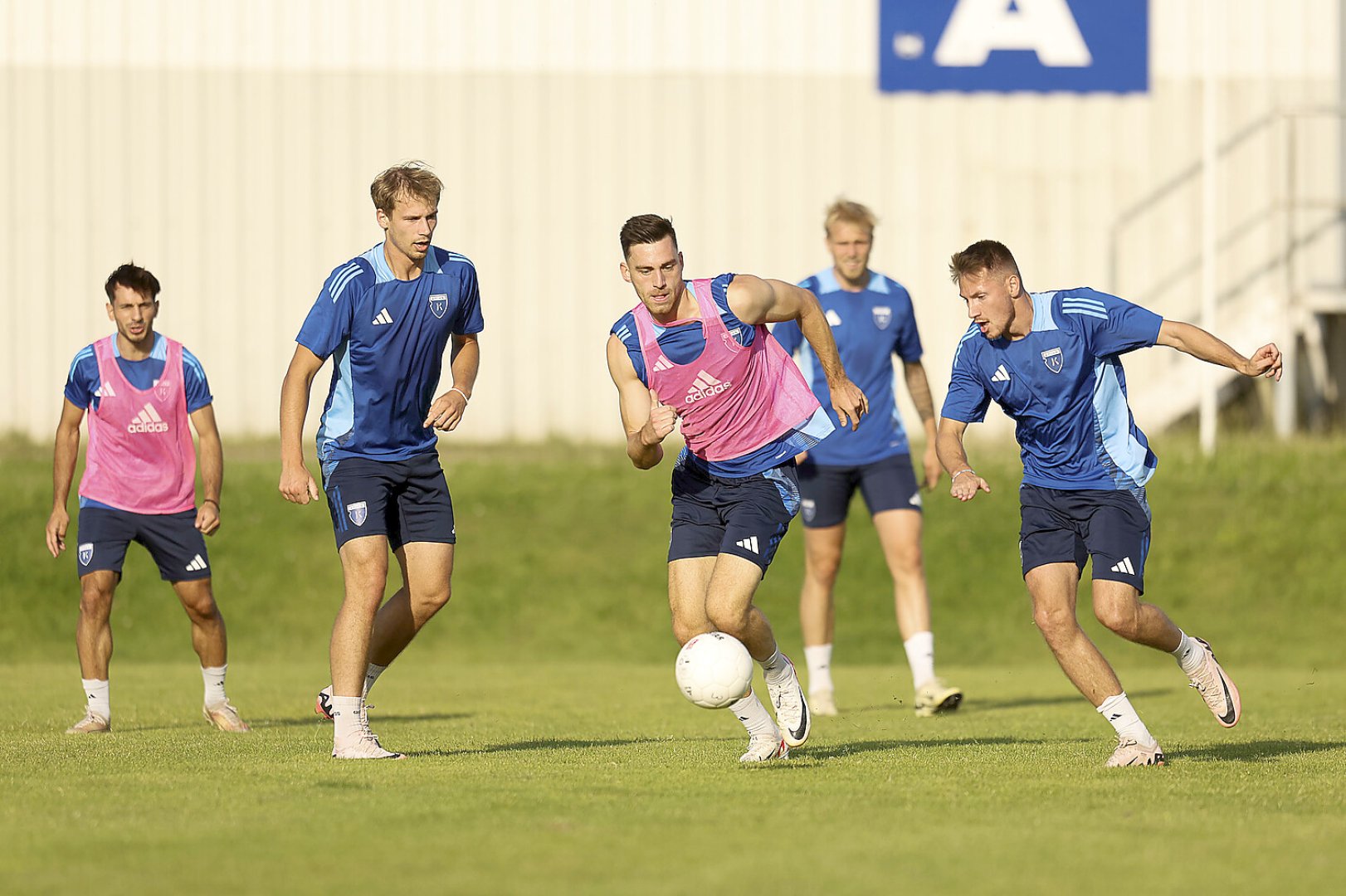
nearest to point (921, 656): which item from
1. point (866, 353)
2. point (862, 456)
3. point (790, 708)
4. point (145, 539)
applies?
point (862, 456)

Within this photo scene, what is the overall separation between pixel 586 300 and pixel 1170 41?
708 centimetres

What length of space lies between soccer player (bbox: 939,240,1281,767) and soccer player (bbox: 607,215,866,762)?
0.64 metres

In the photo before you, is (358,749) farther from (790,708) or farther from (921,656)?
(921,656)

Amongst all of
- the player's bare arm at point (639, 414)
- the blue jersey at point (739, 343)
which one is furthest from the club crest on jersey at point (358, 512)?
the blue jersey at point (739, 343)

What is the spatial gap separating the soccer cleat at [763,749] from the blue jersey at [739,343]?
1.12m

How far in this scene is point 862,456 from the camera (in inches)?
437

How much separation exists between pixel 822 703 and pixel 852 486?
1.33 meters

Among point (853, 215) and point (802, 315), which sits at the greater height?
point (853, 215)

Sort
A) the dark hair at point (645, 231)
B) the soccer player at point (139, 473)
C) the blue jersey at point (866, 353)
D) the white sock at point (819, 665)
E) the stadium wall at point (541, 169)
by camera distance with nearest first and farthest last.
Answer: the dark hair at point (645, 231)
the soccer player at point (139, 473)
the white sock at point (819, 665)
the blue jersey at point (866, 353)
the stadium wall at point (541, 169)

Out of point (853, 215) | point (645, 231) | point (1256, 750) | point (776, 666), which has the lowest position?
point (1256, 750)

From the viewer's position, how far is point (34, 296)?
66.9ft

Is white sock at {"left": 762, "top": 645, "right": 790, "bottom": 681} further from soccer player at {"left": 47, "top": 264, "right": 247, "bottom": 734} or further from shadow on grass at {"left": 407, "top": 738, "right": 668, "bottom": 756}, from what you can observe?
soccer player at {"left": 47, "top": 264, "right": 247, "bottom": 734}

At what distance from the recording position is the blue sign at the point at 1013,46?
20.1 meters

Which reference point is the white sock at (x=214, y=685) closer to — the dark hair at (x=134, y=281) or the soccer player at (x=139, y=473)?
the soccer player at (x=139, y=473)
